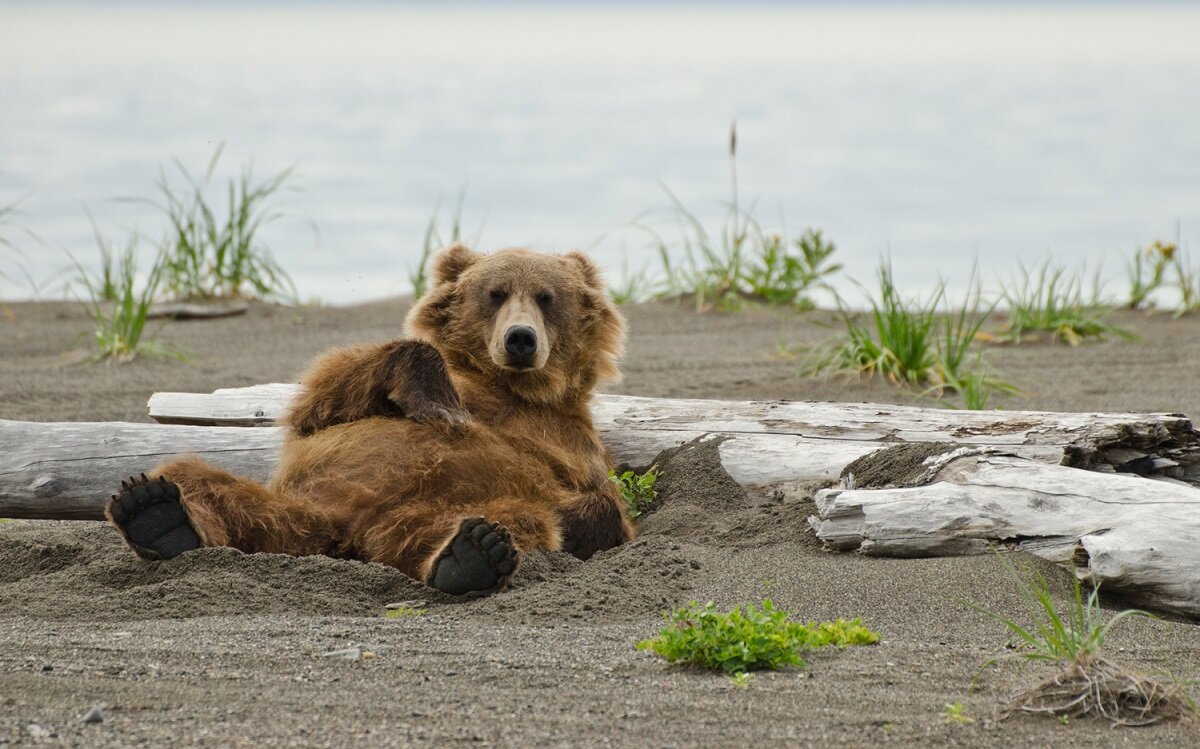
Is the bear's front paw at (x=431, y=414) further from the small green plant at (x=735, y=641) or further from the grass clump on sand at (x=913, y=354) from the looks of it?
the grass clump on sand at (x=913, y=354)

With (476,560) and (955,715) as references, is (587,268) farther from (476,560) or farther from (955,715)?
(955,715)

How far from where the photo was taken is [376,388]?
5.24 meters

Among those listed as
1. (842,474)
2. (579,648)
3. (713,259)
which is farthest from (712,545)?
(713,259)

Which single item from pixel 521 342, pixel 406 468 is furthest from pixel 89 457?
pixel 521 342

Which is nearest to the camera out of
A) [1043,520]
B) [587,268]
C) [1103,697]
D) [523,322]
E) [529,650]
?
[1103,697]

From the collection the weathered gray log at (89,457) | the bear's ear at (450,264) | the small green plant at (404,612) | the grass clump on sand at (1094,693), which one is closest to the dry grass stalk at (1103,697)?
the grass clump on sand at (1094,693)

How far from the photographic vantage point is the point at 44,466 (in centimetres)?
565

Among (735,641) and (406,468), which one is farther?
(406,468)

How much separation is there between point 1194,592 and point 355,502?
299cm

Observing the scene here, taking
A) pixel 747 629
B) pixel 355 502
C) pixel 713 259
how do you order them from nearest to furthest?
pixel 747 629, pixel 355 502, pixel 713 259

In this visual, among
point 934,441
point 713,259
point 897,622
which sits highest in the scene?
point 713,259

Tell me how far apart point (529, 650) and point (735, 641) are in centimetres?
62

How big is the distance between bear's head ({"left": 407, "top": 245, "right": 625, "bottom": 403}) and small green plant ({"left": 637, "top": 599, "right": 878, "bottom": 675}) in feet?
6.44

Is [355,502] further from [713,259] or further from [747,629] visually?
[713,259]
